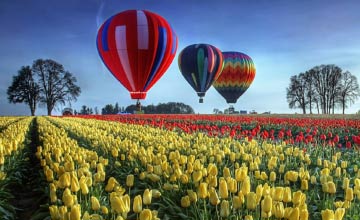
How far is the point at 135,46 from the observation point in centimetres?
2841

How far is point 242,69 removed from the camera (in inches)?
2082

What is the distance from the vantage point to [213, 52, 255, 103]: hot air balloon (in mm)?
52844

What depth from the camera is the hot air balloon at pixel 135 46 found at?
28.4 metres

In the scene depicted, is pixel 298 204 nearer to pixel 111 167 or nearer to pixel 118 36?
pixel 111 167

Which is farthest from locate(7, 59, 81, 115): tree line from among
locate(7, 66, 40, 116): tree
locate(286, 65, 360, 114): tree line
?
locate(286, 65, 360, 114): tree line

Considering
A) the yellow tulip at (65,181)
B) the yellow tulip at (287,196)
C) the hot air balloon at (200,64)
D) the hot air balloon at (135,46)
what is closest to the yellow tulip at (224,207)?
the yellow tulip at (287,196)

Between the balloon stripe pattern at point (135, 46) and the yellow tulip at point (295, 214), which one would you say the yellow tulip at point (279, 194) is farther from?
A: the balloon stripe pattern at point (135, 46)

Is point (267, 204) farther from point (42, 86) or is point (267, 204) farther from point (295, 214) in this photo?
point (42, 86)

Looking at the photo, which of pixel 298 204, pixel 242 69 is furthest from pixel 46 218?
pixel 242 69

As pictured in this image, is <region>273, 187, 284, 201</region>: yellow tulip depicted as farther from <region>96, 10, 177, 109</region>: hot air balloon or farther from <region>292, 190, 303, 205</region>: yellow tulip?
<region>96, 10, 177, 109</region>: hot air balloon

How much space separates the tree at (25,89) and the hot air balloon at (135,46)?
4700 cm

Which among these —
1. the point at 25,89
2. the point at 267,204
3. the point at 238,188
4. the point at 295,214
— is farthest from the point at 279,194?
the point at 25,89

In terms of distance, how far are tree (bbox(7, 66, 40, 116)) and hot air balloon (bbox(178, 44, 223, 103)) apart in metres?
38.6

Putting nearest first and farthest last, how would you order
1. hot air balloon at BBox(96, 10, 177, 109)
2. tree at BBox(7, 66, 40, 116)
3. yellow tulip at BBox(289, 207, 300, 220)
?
yellow tulip at BBox(289, 207, 300, 220), hot air balloon at BBox(96, 10, 177, 109), tree at BBox(7, 66, 40, 116)
